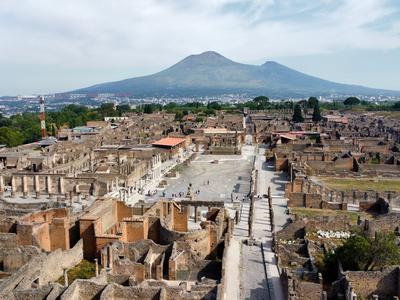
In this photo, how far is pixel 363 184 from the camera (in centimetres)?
5184

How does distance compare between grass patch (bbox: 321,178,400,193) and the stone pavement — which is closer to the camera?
the stone pavement

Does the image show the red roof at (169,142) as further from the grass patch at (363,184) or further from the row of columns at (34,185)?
the grass patch at (363,184)

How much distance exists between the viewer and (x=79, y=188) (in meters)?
47.5

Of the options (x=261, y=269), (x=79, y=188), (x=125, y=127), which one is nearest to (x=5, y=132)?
(x=125, y=127)

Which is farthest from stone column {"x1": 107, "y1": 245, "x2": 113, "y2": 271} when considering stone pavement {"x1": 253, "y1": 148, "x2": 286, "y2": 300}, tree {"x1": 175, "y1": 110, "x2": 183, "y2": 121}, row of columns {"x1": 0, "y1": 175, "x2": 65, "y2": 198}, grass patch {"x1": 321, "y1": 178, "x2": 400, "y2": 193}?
tree {"x1": 175, "y1": 110, "x2": 183, "y2": 121}

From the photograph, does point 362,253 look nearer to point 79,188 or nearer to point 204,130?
point 79,188

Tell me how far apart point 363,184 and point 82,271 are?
36.7 m

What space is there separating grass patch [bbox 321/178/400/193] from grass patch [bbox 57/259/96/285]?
3149 centimetres

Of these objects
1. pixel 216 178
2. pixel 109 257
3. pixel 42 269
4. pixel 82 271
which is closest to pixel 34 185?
pixel 216 178

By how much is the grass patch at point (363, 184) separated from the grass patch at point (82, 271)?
103ft

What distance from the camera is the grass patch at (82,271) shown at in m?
24.5

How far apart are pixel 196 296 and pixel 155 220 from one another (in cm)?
1040

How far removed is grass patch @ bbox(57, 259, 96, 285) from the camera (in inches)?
963

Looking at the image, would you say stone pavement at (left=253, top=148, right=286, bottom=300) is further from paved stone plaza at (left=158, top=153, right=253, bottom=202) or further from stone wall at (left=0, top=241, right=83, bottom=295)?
stone wall at (left=0, top=241, right=83, bottom=295)
